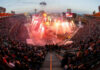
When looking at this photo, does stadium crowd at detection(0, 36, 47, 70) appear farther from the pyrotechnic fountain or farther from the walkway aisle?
the pyrotechnic fountain

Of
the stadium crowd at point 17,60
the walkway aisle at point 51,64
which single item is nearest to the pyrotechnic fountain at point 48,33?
the walkway aisle at point 51,64

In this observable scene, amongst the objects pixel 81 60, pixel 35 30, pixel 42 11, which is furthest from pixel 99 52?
pixel 42 11

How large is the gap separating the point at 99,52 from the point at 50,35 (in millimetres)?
65306

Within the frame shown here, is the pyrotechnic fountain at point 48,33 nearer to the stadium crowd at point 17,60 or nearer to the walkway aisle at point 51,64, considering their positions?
the walkway aisle at point 51,64

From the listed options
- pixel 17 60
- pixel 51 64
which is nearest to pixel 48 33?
pixel 51 64

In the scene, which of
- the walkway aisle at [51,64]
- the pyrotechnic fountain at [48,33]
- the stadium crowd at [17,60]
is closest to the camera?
the stadium crowd at [17,60]

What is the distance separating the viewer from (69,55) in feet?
52.4

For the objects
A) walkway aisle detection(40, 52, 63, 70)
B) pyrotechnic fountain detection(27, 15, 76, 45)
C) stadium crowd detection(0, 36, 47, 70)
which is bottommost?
pyrotechnic fountain detection(27, 15, 76, 45)

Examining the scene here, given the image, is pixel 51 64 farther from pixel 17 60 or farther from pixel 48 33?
pixel 48 33

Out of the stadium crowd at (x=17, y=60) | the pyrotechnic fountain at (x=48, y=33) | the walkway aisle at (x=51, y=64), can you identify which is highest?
the stadium crowd at (x=17, y=60)

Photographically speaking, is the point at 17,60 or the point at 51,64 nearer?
the point at 17,60

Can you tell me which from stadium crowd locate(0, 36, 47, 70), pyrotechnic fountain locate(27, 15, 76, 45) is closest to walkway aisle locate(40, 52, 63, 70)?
stadium crowd locate(0, 36, 47, 70)

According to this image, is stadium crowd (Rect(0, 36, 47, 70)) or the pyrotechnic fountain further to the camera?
the pyrotechnic fountain

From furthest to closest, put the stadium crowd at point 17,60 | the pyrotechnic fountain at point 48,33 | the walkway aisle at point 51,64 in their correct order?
the pyrotechnic fountain at point 48,33, the walkway aisle at point 51,64, the stadium crowd at point 17,60
